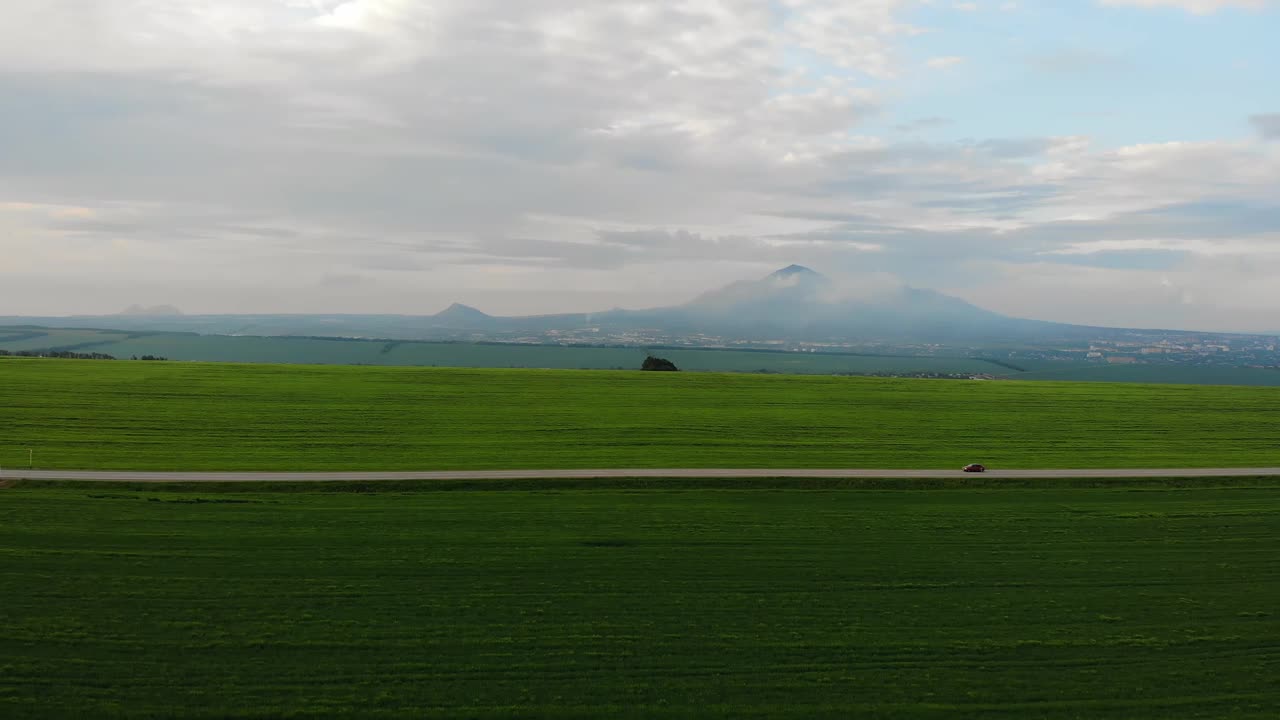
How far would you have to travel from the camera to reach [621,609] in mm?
20109

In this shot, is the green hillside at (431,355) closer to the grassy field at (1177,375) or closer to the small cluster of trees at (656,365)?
the grassy field at (1177,375)

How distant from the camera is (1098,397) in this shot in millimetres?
59781

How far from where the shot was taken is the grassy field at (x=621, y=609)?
52.9ft

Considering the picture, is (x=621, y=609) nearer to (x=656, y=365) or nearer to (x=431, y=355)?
(x=656, y=365)

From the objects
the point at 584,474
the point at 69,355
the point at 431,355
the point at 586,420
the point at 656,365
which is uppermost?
the point at 69,355

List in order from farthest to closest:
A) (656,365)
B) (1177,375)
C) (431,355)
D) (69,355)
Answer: (431,355) → (1177,375) → (69,355) → (656,365)

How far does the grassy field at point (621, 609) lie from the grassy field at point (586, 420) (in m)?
8.80

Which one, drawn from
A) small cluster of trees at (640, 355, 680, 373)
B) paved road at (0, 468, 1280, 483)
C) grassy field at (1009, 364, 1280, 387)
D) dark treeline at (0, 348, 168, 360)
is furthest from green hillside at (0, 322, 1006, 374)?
paved road at (0, 468, 1280, 483)

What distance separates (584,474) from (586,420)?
12.8m

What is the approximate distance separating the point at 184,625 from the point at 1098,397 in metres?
63.3

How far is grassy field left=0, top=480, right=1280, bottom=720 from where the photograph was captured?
16109mm

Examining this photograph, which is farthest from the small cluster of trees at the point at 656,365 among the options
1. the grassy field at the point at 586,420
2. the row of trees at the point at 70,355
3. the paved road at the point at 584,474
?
the row of trees at the point at 70,355

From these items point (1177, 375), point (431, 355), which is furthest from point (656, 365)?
point (1177, 375)

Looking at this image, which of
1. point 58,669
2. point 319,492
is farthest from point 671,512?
point 58,669
